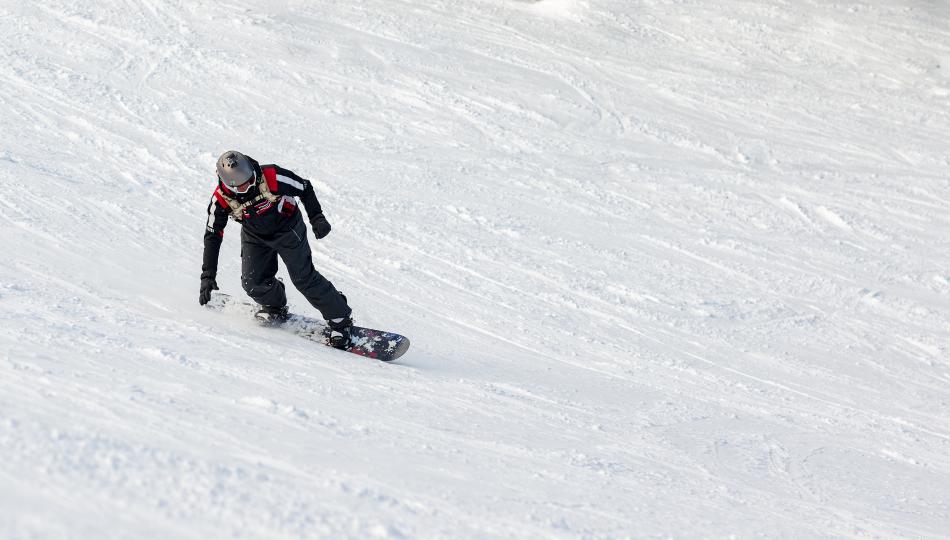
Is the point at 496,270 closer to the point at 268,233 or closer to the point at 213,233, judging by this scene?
the point at 268,233

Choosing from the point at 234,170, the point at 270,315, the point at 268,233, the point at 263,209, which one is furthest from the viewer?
the point at 270,315

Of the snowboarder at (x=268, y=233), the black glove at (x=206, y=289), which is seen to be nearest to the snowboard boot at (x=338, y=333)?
the snowboarder at (x=268, y=233)

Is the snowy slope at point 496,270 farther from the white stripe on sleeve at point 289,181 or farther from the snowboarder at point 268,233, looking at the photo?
the white stripe on sleeve at point 289,181

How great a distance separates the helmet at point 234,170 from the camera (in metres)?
5.90

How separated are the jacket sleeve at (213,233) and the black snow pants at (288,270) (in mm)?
222

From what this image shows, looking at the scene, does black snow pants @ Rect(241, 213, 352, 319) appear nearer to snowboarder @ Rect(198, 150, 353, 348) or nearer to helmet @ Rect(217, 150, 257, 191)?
snowboarder @ Rect(198, 150, 353, 348)

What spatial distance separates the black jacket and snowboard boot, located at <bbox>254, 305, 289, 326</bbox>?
1.71 feet

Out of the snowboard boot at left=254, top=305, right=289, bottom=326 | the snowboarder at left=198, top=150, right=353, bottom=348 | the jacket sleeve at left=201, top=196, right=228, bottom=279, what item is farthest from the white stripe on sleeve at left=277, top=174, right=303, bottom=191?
the snowboard boot at left=254, top=305, right=289, bottom=326

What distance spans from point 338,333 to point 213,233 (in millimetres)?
1154

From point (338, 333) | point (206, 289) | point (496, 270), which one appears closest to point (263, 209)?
point (206, 289)

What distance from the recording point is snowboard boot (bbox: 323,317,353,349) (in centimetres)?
672

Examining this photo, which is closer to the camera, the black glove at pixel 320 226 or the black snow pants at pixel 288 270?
the black glove at pixel 320 226

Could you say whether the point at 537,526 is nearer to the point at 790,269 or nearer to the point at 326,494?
the point at 326,494

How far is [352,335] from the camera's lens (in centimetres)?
680
